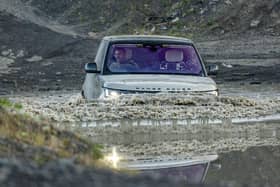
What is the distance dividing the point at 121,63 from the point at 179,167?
238 inches

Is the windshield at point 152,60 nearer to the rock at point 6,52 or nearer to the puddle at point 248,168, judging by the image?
the puddle at point 248,168

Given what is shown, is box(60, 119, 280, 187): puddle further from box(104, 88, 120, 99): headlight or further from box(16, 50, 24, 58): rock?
box(16, 50, 24, 58): rock

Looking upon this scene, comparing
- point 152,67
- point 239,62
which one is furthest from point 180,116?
point 239,62

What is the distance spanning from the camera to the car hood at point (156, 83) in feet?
42.4

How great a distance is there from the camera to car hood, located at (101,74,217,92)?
12.9 metres

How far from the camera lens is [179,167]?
8258 millimetres

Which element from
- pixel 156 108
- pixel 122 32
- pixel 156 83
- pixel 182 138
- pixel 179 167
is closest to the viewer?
pixel 179 167

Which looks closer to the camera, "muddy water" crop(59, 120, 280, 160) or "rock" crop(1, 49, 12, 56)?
"muddy water" crop(59, 120, 280, 160)

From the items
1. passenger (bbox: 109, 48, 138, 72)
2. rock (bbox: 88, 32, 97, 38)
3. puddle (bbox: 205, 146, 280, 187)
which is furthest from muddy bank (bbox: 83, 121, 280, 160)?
rock (bbox: 88, 32, 97, 38)

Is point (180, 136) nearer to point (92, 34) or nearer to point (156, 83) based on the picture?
point (156, 83)

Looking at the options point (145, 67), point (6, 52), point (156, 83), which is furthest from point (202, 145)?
point (6, 52)

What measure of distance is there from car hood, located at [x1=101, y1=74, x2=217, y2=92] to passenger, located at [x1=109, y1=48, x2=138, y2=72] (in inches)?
12.1

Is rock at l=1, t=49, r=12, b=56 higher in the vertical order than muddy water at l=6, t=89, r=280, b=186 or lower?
lower

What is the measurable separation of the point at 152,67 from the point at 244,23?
28907 mm
